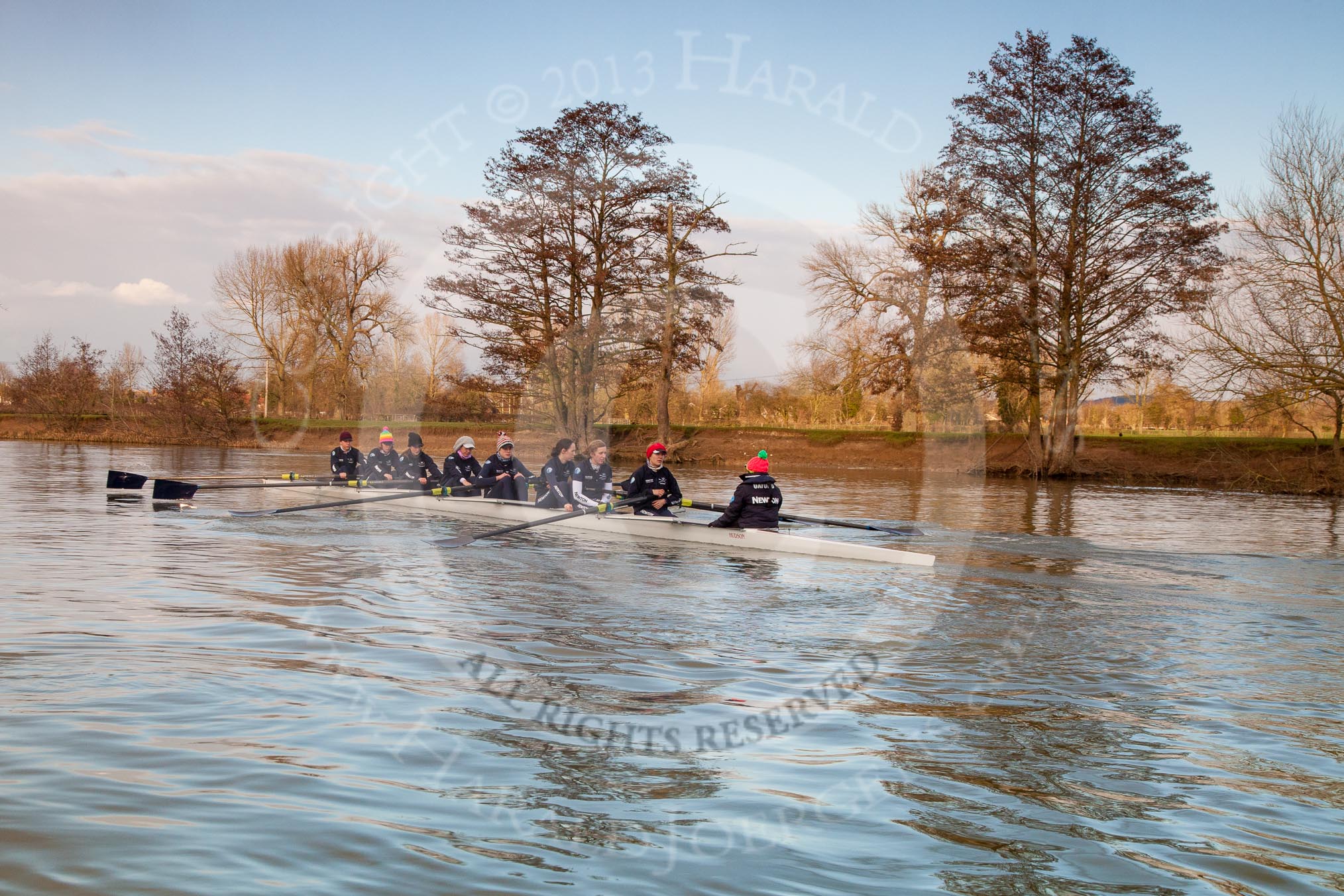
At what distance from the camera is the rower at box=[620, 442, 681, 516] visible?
14.1 meters

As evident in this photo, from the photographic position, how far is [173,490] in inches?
682

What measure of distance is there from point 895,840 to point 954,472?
1218 inches

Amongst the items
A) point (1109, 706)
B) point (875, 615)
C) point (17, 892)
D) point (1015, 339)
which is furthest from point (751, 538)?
point (1015, 339)

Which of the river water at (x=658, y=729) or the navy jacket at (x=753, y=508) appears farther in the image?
the navy jacket at (x=753, y=508)

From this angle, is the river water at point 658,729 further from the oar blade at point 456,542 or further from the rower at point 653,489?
the rower at point 653,489

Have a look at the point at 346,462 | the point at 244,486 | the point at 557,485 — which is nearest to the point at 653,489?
the point at 557,485

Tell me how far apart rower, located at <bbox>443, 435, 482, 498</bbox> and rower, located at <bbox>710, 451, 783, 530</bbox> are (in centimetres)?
556

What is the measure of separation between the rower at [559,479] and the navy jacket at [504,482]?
13.3 inches

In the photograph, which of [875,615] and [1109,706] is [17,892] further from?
[875,615]

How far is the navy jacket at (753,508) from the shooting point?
503 inches

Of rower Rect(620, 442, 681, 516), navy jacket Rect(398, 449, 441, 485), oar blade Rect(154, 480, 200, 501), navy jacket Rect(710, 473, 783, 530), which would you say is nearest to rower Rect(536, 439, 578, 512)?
rower Rect(620, 442, 681, 516)

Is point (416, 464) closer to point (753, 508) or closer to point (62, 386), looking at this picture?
point (753, 508)

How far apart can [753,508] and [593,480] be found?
3.27 m

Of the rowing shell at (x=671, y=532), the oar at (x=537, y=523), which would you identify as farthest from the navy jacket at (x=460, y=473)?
the oar at (x=537, y=523)
